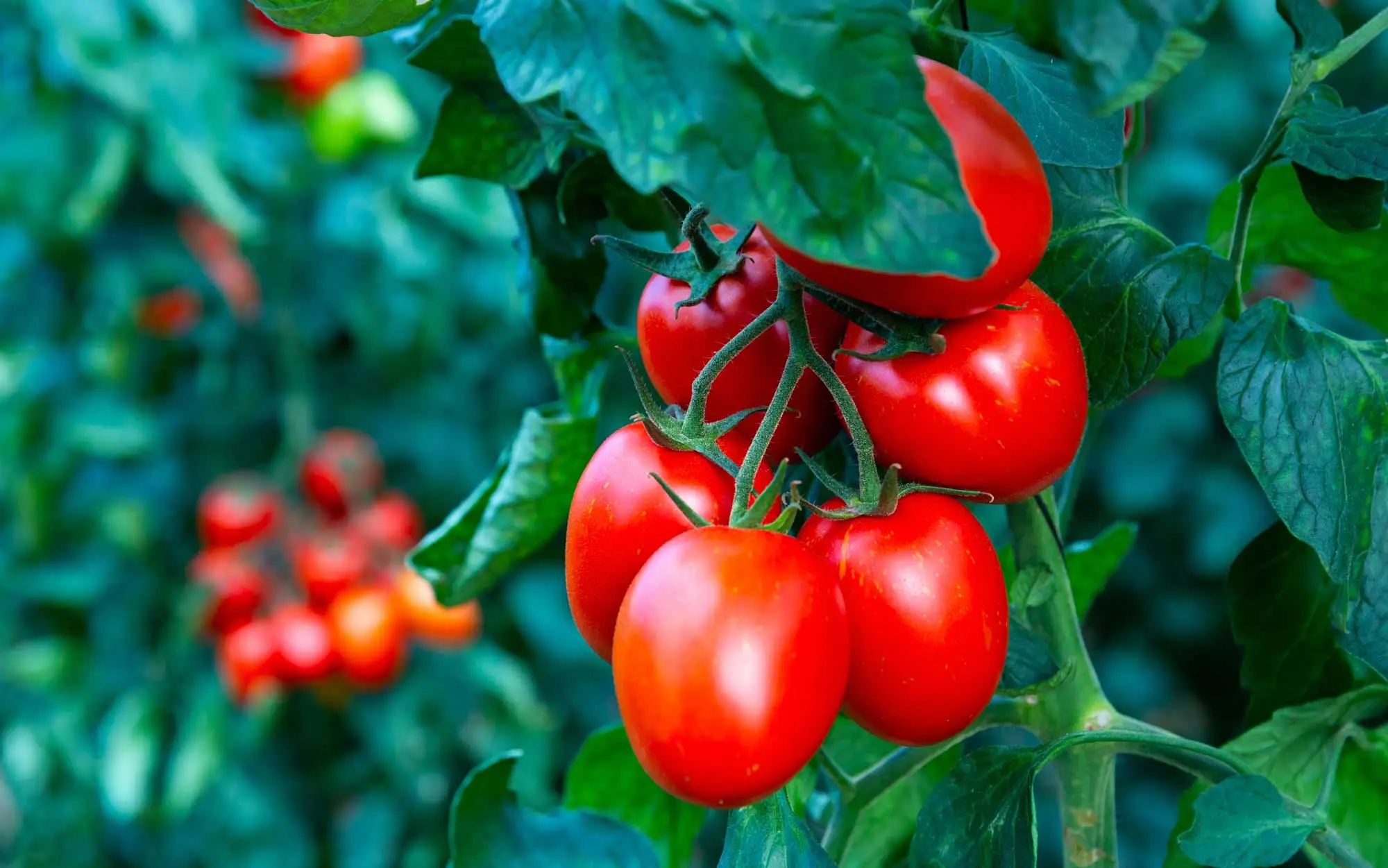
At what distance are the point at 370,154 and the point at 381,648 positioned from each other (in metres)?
0.60

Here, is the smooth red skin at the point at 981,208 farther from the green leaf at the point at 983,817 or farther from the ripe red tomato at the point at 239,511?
the ripe red tomato at the point at 239,511

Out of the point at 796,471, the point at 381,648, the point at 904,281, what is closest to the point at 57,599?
the point at 381,648

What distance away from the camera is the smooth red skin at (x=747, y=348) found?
358 mm

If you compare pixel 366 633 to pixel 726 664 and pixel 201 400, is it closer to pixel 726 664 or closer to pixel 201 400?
pixel 201 400


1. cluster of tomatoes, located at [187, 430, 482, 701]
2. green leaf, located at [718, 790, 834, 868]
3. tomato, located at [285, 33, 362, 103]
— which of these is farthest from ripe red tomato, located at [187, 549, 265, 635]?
green leaf, located at [718, 790, 834, 868]

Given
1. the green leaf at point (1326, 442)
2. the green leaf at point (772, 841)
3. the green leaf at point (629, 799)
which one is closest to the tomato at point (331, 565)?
the green leaf at point (629, 799)

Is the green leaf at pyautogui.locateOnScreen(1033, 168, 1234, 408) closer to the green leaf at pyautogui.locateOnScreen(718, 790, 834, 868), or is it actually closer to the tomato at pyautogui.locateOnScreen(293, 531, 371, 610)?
the green leaf at pyautogui.locateOnScreen(718, 790, 834, 868)

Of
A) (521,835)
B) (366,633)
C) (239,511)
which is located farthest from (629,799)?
(239,511)

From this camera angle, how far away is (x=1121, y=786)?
76.3 inches

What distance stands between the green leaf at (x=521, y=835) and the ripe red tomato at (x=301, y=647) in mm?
938

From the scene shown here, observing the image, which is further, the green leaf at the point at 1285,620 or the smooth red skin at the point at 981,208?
the green leaf at the point at 1285,620

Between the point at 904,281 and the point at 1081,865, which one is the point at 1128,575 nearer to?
the point at 1081,865

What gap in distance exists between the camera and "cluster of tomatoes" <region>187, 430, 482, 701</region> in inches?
53.8

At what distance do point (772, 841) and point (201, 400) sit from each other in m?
1.33
